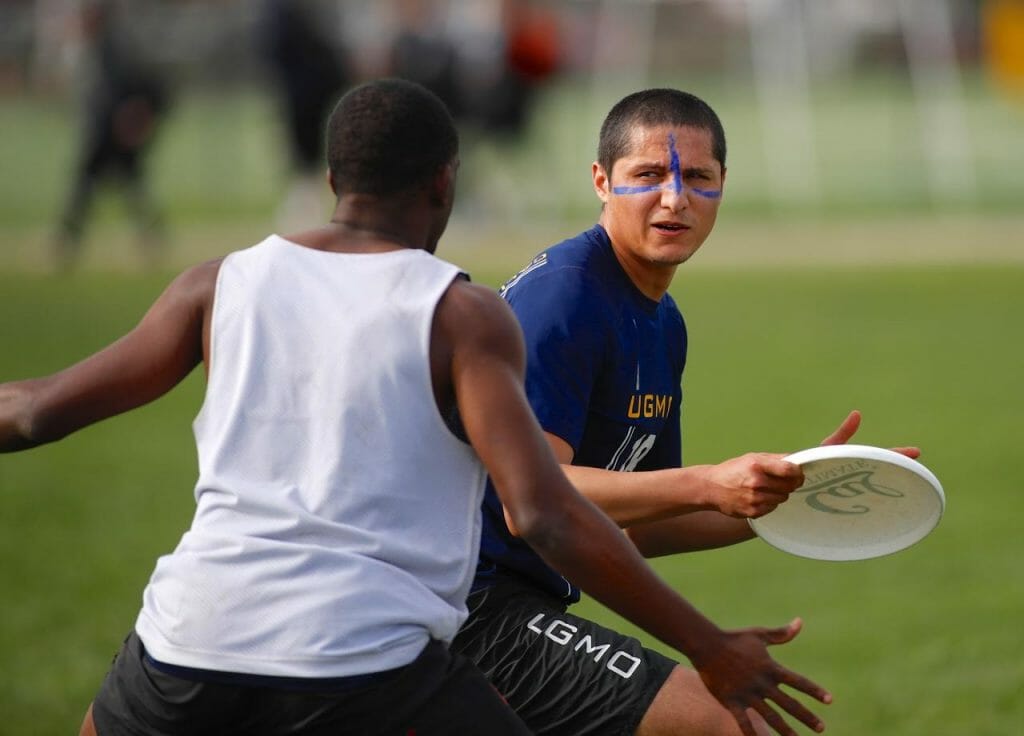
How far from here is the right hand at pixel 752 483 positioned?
12.1ft

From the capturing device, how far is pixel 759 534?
13.4 feet

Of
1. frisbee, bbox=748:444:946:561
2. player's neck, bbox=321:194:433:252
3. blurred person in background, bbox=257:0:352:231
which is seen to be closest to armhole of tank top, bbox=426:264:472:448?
player's neck, bbox=321:194:433:252

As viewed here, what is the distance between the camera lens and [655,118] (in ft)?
14.5

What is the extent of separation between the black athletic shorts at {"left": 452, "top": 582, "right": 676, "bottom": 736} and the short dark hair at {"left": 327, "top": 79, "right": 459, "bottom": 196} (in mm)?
1302

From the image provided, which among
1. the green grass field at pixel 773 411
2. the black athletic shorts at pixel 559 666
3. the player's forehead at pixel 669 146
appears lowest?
the green grass field at pixel 773 411

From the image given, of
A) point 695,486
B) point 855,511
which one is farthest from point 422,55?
point 695,486

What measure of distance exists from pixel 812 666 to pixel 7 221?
20278 mm

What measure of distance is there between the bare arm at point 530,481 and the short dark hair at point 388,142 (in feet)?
0.96

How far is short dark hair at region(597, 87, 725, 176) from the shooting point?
4.43m

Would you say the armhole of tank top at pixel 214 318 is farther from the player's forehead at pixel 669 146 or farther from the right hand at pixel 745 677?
the player's forehead at pixel 669 146

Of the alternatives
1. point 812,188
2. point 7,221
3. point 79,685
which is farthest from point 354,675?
point 812,188

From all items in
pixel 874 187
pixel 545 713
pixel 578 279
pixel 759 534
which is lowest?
pixel 874 187

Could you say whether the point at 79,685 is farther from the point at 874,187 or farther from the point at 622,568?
the point at 874,187

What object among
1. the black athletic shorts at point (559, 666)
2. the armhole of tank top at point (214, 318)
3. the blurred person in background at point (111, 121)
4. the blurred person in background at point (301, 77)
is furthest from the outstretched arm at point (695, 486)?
the blurred person in background at point (301, 77)
